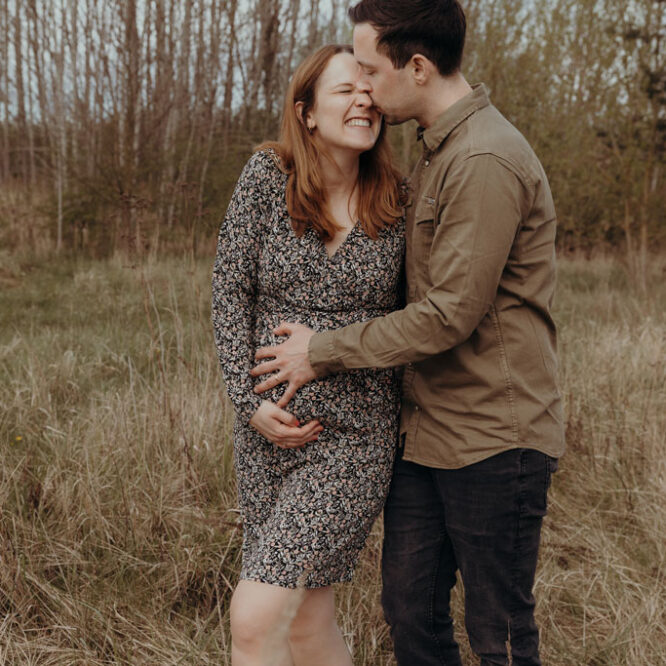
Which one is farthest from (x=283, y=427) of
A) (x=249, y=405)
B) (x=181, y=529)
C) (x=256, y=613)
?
(x=181, y=529)

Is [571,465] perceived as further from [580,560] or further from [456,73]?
[456,73]

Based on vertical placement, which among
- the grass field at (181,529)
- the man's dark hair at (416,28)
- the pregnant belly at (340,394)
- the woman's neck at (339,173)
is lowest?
the grass field at (181,529)

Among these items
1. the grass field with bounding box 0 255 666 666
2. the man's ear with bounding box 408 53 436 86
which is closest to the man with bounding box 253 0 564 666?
the man's ear with bounding box 408 53 436 86

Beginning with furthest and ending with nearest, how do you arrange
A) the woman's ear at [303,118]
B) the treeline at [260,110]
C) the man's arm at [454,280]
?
1. the treeline at [260,110]
2. the woman's ear at [303,118]
3. the man's arm at [454,280]

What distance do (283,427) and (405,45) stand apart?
1039 mm

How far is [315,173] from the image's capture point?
1.99 m

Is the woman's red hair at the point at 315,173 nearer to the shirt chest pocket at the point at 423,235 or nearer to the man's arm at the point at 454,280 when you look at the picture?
the shirt chest pocket at the point at 423,235

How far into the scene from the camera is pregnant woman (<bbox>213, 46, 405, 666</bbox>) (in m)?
1.91

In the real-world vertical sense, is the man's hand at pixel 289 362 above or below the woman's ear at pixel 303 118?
below

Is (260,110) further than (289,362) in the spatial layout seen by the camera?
Yes

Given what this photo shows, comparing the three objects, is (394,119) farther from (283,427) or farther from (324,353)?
(283,427)

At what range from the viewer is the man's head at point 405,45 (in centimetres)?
183


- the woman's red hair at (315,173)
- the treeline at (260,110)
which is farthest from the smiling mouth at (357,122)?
the treeline at (260,110)

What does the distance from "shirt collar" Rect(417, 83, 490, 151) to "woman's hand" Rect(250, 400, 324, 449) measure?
807 mm
